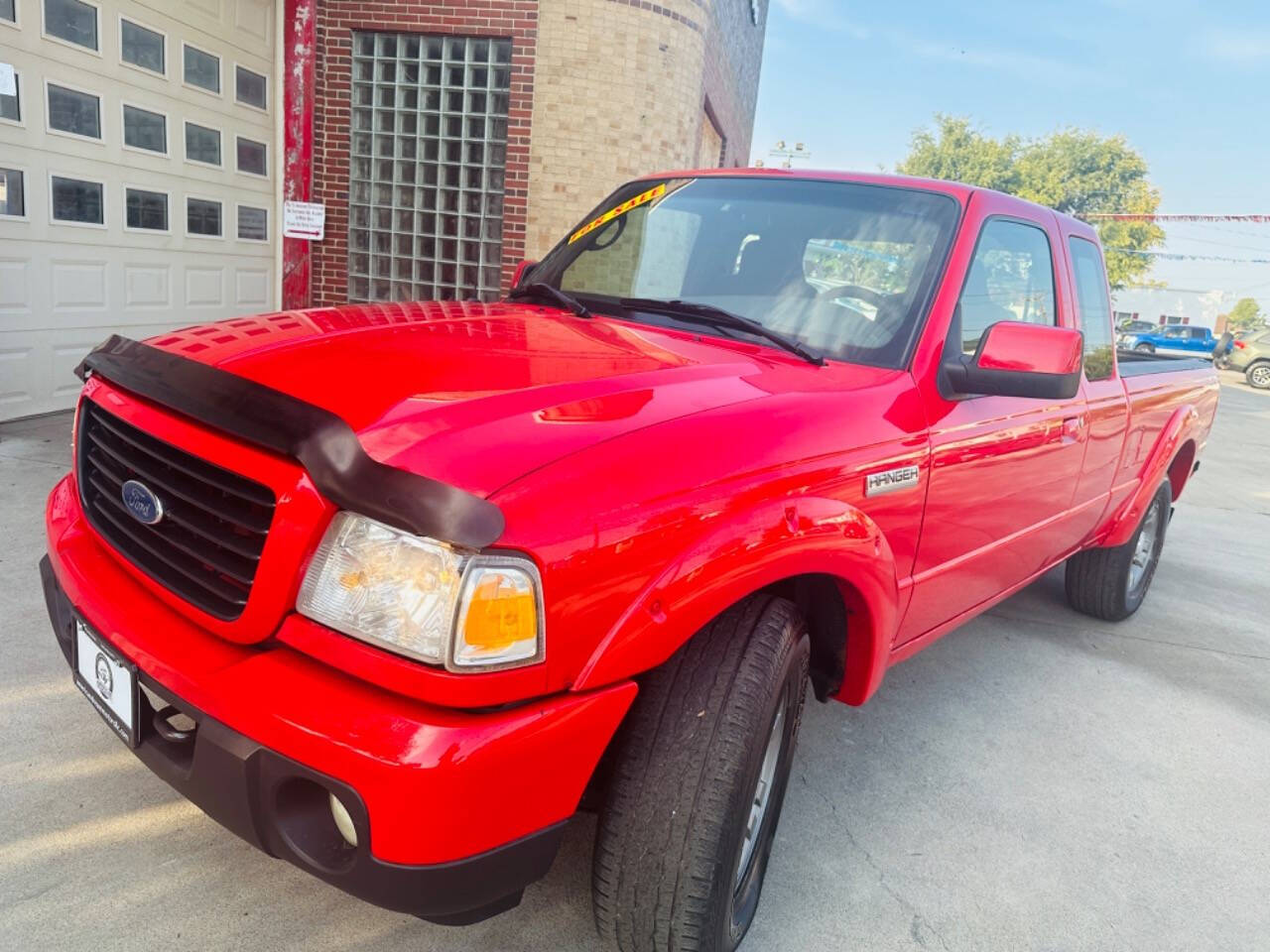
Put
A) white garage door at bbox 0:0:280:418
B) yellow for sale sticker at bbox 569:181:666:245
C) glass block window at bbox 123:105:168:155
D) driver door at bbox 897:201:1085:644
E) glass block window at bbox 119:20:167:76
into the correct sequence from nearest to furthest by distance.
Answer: driver door at bbox 897:201:1085:644
yellow for sale sticker at bbox 569:181:666:245
white garage door at bbox 0:0:280:418
glass block window at bbox 119:20:167:76
glass block window at bbox 123:105:168:155

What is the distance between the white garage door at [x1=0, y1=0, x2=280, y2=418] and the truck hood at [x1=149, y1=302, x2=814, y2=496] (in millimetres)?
4683

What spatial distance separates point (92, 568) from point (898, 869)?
209 centimetres

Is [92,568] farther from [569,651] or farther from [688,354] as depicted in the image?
[688,354]

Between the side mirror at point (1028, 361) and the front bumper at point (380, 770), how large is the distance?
1370 millimetres

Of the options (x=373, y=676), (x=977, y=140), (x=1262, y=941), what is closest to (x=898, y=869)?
(x=1262, y=941)

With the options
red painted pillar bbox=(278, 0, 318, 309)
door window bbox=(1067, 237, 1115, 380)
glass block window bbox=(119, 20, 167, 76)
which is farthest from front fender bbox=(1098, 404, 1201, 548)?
red painted pillar bbox=(278, 0, 318, 309)

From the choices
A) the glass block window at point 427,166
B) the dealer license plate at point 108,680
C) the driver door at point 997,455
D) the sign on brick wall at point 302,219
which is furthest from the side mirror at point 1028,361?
the sign on brick wall at point 302,219

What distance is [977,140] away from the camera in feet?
149

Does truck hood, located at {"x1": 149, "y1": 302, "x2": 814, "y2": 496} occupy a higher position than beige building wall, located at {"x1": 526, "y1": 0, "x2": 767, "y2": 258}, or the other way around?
beige building wall, located at {"x1": 526, "y1": 0, "x2": 767, "y2": 258}

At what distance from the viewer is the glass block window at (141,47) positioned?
247 inches

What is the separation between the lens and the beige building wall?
7.86m

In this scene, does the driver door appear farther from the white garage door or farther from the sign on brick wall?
the sign on brick wall

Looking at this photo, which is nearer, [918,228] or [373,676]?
[373,676]

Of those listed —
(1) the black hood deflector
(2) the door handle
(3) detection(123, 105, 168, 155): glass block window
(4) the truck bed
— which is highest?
(3) detection(123, 105, 168, 155): glass block window
